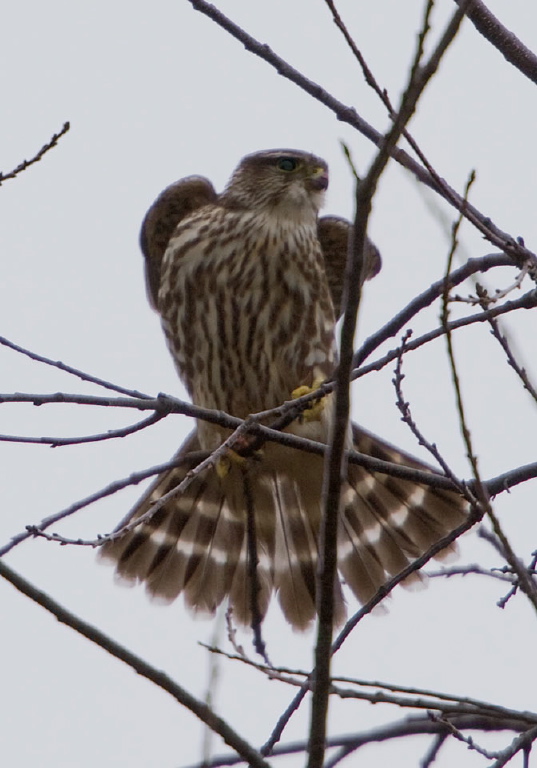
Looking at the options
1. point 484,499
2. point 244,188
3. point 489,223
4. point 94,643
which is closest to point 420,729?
point 484,499

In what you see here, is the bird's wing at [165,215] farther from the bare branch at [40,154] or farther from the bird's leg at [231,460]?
the bare branch at [40,154]

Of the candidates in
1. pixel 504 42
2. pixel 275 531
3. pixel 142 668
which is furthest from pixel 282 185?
pixel 142 668

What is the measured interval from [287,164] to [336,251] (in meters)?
0.49

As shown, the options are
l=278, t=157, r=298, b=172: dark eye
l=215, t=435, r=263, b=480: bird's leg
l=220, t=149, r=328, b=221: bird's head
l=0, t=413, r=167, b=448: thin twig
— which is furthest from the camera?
l=278, t=157, r=298, b=172: dark eye

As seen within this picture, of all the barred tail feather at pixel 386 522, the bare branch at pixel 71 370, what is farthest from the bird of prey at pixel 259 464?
the bare branch at pixel 71 370

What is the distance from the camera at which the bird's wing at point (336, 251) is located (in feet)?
17.3

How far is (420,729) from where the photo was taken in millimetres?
2174

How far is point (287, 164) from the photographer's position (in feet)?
17.2

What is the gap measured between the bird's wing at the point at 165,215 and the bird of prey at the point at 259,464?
Answer: 293 mm

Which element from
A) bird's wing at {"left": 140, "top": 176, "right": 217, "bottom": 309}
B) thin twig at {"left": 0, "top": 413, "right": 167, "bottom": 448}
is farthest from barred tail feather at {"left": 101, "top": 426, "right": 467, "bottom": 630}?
thin twig at {"left": 0, "top": 413, "right": 167, "bottom": 448}

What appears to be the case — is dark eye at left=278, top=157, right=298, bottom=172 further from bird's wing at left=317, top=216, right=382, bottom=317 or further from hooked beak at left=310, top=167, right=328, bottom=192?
bird's wing at left=317, top=216, right=382, bottom=317

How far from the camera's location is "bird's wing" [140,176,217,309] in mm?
5316

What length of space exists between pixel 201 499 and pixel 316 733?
3373mm

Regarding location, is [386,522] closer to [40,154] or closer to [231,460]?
[231,460]
